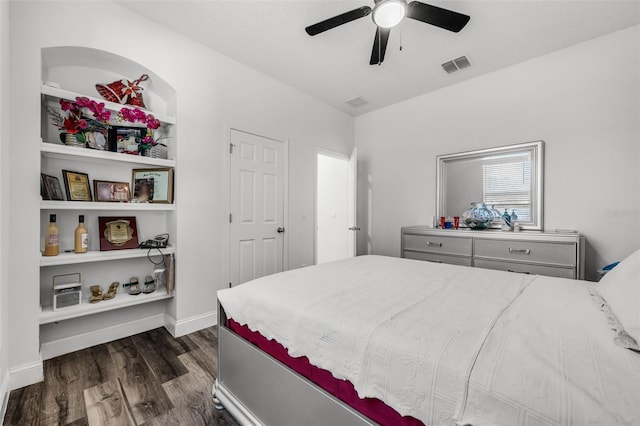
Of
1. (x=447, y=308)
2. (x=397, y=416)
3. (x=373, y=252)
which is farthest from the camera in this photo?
(x=373, y=252)

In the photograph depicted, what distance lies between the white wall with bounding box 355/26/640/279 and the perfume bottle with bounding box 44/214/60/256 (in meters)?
3.74

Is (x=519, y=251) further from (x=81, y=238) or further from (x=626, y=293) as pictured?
(x=81, y=238)

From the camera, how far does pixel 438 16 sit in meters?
1.92

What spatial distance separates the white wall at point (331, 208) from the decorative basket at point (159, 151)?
9.01 feet

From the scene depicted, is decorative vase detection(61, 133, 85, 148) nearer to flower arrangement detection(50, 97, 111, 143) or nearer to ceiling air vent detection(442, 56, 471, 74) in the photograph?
flower arrangement detection(50, 97, 111, 143)

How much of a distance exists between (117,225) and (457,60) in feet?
12.3

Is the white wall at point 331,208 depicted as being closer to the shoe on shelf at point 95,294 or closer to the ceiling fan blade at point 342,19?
the ceiling fan blade at point 342,19

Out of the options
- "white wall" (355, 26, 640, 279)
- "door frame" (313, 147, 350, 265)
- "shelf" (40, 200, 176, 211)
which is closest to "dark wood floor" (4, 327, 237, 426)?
"shelf" (40, 200, 176, 211)

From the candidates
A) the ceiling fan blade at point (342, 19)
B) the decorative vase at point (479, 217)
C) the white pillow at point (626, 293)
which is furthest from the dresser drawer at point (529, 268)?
the ceiling fan blade at point (342, 19)

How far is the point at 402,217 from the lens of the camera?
4.01m

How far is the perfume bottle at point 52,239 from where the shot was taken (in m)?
2.01

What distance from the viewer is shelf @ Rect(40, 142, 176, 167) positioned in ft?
6.49

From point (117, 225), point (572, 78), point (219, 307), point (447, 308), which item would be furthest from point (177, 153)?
point (572, 78)

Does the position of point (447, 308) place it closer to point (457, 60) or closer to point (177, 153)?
point (177, 153)
